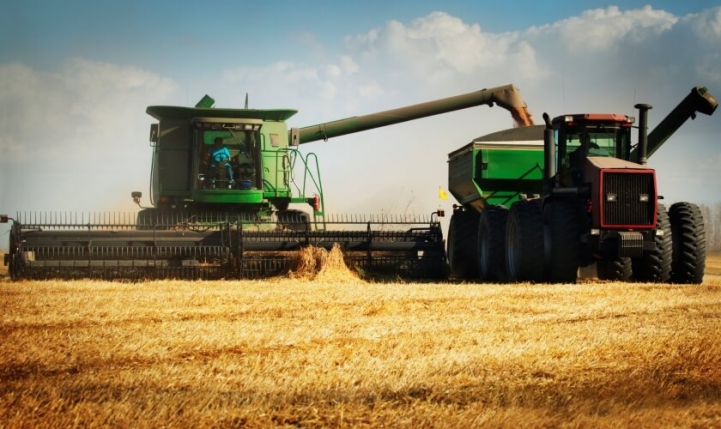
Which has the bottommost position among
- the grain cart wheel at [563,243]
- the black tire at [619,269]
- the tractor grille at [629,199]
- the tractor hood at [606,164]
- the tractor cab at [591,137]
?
the black tire at [619,269]

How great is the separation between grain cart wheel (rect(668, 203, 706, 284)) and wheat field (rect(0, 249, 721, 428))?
3.07 meters

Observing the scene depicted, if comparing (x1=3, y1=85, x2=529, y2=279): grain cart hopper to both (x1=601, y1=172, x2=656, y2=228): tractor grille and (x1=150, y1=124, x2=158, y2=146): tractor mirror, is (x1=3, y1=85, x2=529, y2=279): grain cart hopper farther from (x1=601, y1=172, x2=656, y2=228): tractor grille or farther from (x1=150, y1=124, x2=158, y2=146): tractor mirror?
Answer: (x1=601, y1=172, x2=656, y2=228): tractor grille

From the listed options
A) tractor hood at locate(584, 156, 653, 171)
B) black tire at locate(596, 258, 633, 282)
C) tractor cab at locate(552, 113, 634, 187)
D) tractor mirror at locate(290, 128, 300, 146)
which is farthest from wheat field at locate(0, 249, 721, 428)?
tractor mirror at locate(290, 128, 300, 146)

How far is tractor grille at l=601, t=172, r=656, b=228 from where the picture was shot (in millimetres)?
12406

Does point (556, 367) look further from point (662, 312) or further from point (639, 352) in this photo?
point (662, 312)

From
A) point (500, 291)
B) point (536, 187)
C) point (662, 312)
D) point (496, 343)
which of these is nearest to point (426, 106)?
point (536, 187)

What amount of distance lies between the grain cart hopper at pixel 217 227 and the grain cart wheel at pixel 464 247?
0.75m

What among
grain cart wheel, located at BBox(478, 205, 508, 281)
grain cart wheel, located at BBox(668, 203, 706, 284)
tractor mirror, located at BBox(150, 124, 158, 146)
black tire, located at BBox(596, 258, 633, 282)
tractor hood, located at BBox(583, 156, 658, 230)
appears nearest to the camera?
tractor hood, located at BBox(583, 156, 658, 230)

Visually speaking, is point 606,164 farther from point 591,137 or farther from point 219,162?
point 219,162

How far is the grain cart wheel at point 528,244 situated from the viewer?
42.8 ft

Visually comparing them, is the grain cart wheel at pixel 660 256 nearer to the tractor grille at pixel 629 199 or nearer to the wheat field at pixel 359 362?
the tractor grille at pixel 629 199

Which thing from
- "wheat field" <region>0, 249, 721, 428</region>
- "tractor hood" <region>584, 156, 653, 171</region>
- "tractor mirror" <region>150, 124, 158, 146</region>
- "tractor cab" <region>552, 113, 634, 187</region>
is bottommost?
"wheat field" <region>0, 249, 721, 428</region>

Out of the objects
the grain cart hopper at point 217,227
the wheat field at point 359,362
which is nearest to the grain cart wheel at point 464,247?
the grain cart hopper at point 217,227

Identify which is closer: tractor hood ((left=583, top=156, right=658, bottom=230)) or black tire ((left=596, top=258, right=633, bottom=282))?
tractor hood ((left=583, top=156, right=658, bottom=230))
